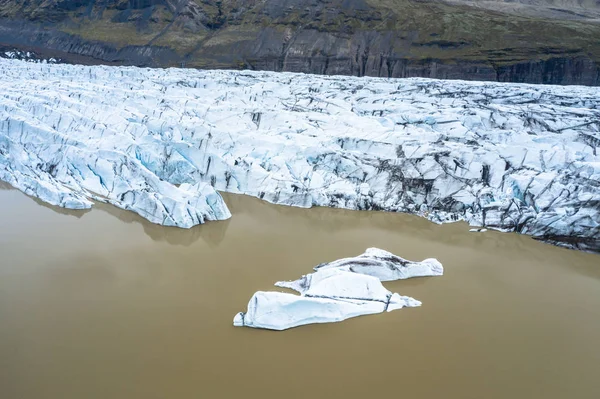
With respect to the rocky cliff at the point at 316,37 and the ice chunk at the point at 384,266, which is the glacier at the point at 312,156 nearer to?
the ice chunk at the point at 384,266

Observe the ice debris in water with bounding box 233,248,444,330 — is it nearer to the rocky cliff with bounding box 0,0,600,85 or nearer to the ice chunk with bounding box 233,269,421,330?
the ice chunk with bounding box 233,269,421,330

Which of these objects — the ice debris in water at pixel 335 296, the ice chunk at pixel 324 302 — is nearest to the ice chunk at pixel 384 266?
the ice debris in water at pixel 335 296

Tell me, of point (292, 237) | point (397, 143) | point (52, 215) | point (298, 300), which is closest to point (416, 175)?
point (397, 143)

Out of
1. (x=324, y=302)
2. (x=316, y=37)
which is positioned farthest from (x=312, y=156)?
(x=316, y=37)

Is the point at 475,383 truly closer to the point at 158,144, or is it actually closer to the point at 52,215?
the point at 52,215

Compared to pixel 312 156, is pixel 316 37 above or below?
above

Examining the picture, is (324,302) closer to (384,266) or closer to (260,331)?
(260,331)

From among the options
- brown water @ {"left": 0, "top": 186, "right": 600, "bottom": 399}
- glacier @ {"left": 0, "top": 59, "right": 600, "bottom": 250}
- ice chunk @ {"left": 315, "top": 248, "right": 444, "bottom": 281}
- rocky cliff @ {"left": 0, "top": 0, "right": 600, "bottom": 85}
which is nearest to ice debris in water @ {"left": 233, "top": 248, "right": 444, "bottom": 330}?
ice chunk @ {"left": 315, "top": 248, "right": 444, "bottom": 281}
